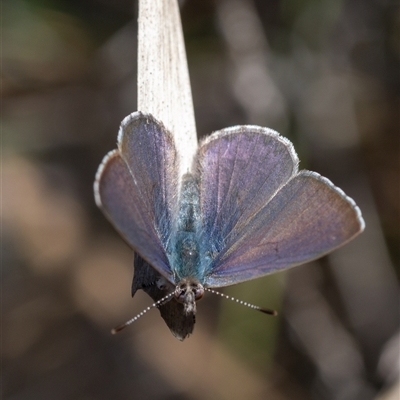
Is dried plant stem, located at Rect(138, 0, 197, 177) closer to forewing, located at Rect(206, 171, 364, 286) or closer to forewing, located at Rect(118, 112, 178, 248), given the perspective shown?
forewing, located at Rect(118, 112, 178, 248)

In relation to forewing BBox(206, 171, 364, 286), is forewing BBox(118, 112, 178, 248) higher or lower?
higher

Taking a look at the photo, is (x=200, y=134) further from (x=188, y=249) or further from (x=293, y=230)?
(x=293, y=230)

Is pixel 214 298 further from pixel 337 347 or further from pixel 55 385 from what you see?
pixel 55 385

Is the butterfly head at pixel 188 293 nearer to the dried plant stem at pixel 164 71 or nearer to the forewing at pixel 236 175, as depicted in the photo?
the forewing at pixel 236 175

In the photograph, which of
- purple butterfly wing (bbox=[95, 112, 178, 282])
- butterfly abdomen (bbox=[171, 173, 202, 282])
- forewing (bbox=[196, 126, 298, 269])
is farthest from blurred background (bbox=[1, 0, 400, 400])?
purple butterfly wing (bbox=[95, 112, 178, 282])

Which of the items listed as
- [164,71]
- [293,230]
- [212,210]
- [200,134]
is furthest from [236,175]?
[200,134]

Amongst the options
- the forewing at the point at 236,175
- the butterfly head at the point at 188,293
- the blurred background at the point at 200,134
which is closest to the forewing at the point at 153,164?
the forewing at the point at 236,175
